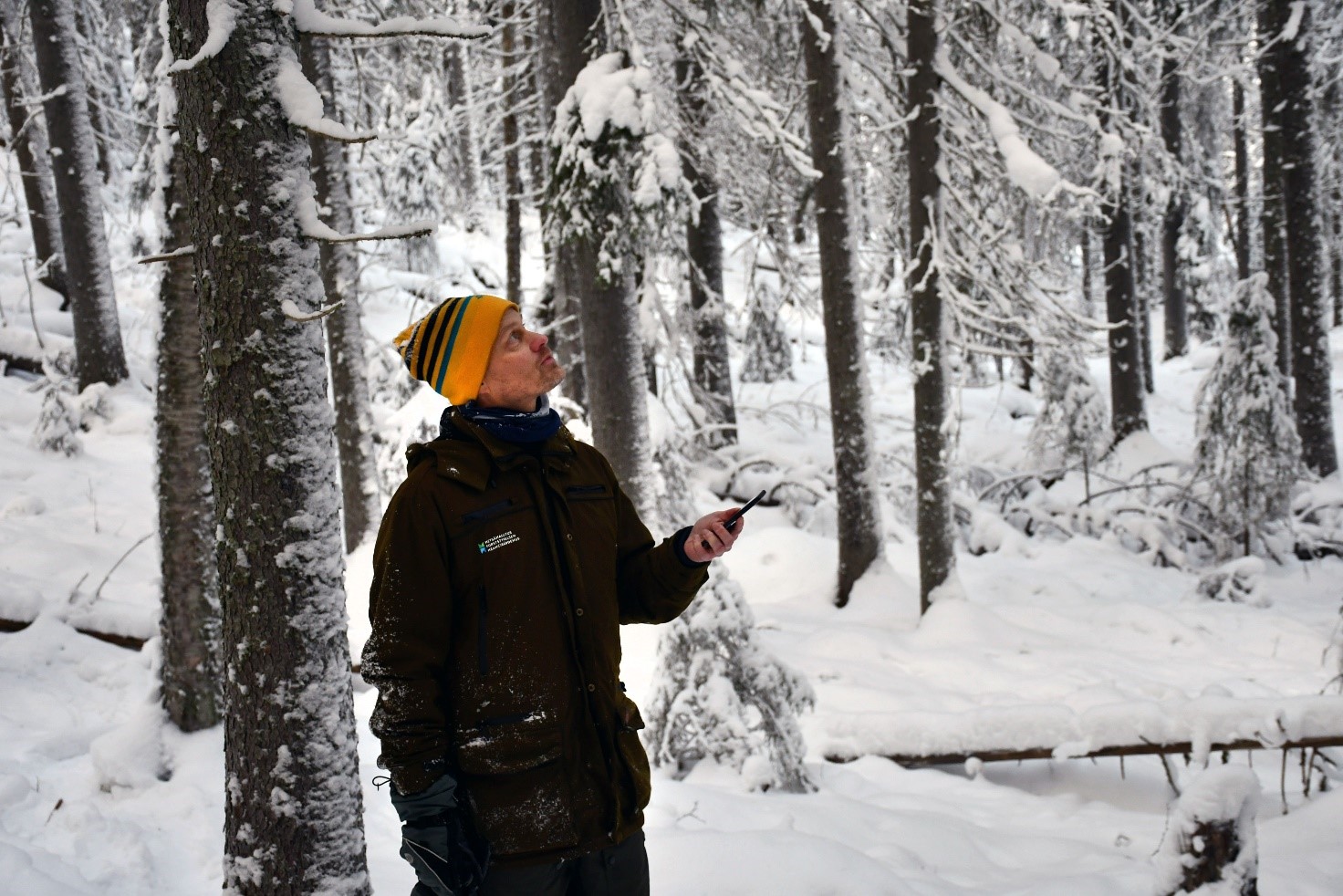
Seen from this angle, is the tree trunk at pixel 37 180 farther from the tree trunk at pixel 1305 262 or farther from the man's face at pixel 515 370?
the tree trunk at pixel 1305 262

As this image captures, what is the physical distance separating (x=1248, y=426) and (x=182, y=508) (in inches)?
400

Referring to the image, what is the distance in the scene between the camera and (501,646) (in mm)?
2160

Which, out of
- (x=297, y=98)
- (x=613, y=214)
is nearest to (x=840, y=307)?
(x=613, y=214)

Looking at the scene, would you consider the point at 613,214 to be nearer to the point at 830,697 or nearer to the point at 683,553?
the point at 830,697

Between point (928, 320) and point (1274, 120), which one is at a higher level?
point (1274, 120)

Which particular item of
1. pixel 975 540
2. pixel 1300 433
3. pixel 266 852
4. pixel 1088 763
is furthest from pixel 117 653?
pixel 1300 433

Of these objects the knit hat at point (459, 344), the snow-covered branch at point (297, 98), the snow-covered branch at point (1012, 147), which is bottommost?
the knit hat at point (459, 344)

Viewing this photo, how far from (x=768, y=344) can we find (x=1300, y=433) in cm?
940

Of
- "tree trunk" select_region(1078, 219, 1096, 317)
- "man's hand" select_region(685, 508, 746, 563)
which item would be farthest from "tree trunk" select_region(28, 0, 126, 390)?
"tree trunk" select_region(1078, 219, 1096, 317)

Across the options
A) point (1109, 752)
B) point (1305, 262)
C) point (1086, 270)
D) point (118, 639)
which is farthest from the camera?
point (1086, 270)

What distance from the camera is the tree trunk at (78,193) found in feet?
33.6

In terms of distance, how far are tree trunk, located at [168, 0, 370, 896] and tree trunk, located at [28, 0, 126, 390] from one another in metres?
9.57

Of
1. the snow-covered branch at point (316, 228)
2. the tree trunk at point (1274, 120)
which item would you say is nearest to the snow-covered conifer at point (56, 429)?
the snow-covered branch at point (316, 228)

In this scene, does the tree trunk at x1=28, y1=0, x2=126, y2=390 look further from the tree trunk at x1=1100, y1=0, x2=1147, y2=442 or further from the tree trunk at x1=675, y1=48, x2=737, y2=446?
the tree trunk at x1=1100, y1=0, x2=1147, y2=442
